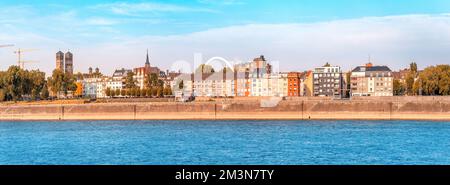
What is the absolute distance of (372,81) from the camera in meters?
118

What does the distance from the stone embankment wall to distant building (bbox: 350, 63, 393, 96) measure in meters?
34.7

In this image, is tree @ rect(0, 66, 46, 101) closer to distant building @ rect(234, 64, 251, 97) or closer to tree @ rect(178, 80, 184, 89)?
tree @ rect(178, 80, 184, 89)

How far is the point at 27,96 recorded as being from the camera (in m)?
→ 118

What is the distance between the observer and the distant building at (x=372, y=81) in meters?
117

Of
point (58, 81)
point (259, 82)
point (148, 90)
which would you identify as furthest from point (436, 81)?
point (58, 81)

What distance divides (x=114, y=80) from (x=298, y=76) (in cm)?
5969

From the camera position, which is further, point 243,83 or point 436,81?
point 243,83

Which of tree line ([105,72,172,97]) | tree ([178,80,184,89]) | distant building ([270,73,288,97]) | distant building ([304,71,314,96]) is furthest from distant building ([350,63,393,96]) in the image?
tree line ([105,72,172,97])

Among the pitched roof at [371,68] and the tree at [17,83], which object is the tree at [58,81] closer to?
the tree at [17,83]

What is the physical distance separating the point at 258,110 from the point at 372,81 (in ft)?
141

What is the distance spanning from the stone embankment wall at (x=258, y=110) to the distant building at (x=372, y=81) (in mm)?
34719

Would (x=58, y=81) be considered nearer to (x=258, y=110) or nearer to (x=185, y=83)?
(x=185, y=83)

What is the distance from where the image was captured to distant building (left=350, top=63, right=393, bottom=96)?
116787mm
